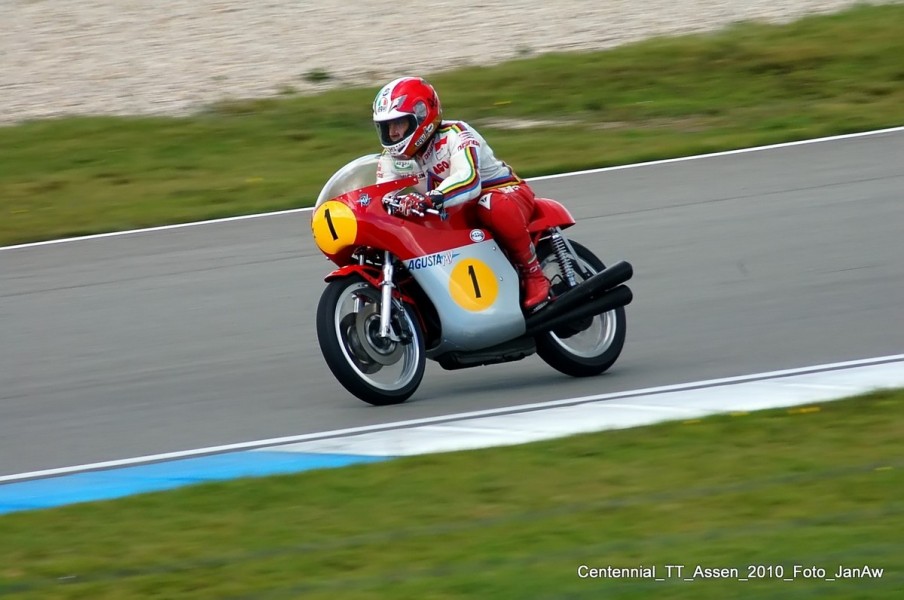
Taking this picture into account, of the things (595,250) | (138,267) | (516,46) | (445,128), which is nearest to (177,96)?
(516,46)

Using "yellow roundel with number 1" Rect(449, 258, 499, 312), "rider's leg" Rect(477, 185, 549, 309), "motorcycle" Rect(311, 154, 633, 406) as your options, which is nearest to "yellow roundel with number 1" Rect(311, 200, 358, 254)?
"motorcycle" Rect(311, 154, 633, 406)

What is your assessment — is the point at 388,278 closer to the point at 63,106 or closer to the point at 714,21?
the point at 63,106

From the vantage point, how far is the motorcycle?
8.23 metres

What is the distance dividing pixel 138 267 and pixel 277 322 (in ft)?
6.98

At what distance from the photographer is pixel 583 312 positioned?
8.57 m

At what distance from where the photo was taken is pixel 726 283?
10742 millimetres

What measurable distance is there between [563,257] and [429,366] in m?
1.20

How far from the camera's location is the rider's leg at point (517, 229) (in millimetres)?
8508

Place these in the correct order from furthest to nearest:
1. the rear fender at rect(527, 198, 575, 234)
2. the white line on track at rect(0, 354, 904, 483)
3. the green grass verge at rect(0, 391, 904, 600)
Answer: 1. the rear fender at rect(527, 198, 575, 234)
2. the white line on track at rect(0, 354, 904, 483)
3. the green grass verge at rect(0, 391, 904, 600)

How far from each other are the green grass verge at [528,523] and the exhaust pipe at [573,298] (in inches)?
46.1

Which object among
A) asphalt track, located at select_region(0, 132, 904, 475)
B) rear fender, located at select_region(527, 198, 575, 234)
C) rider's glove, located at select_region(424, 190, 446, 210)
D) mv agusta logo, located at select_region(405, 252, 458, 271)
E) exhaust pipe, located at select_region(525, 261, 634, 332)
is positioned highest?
rider's glove, located at select_region(424, 190, 446, 210)

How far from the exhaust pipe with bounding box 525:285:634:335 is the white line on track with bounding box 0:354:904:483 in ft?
1.43

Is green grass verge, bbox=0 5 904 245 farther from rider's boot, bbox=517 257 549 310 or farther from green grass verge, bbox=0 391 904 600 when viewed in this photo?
green grass verge, bbox=0 391 904 600

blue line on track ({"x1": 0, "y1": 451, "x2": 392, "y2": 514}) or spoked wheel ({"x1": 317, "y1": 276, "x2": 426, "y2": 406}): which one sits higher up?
spoked wheel ({"x1": 317, "y1": 276, "x2": 426, "y2": 406})
